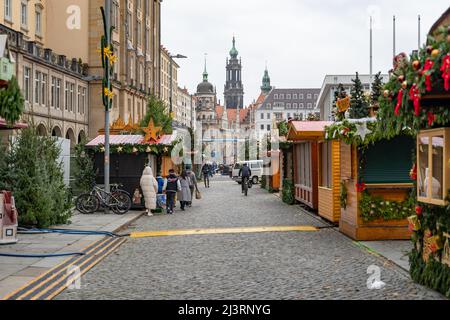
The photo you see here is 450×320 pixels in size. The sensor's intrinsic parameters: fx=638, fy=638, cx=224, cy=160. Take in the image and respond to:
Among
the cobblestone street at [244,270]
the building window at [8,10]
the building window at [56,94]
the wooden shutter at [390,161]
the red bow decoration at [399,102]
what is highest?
the building window at [8,10]

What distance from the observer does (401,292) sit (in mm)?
8094

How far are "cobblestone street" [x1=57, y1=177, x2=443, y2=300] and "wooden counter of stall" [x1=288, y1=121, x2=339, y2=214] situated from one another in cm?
197

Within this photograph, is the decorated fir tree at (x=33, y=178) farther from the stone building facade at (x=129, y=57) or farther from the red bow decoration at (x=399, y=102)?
the stone building facade at (x=129, y=57)

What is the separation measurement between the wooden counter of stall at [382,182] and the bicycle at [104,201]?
9153 millimetres

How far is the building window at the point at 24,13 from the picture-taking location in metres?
46.4

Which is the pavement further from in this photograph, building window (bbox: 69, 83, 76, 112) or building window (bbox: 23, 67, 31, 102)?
building window (bbox: 69, 83, 76, 112)

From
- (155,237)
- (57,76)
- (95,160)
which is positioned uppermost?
(57,76)

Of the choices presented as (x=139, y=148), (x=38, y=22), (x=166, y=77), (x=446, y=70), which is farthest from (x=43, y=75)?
(x=166, y=77)

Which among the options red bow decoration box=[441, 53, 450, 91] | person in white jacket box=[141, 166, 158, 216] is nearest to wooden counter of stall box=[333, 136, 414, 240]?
red bow decoration box=[441, 53, 450, 91]

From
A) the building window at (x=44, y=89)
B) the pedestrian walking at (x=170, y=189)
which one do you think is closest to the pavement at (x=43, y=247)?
the pedestrian walking at (x=170, y=189)

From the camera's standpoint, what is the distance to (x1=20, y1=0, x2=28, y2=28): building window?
46375 millimetres

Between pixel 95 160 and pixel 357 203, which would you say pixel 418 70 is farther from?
pixel 95 160

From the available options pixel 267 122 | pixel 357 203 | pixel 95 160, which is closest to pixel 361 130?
pixel 357 203
